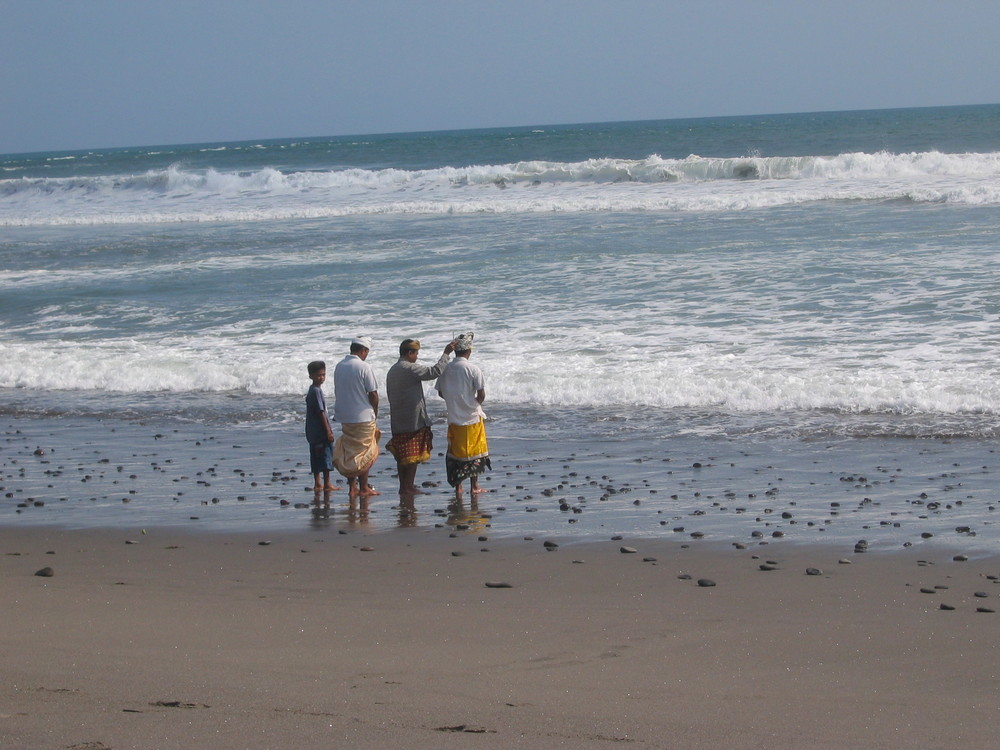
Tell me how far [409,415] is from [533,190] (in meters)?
32.4

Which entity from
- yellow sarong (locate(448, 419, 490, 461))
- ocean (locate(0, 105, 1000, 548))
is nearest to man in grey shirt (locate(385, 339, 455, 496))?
yellow sarong (locate(448, 419, 490, 461))

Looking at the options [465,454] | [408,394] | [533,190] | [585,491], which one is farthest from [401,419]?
[533,190]

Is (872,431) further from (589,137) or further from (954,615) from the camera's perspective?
(589,137)

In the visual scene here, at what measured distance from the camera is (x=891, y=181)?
33.8m

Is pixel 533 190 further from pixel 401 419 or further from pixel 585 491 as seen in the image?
pixel 585 491

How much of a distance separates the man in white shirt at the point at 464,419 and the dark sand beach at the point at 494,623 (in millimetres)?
301

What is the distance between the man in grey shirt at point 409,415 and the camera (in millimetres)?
9211

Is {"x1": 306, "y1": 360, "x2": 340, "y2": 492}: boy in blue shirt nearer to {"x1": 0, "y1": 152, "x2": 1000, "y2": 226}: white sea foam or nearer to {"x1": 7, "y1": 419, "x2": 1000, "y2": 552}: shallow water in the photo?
{"x1": 7, "y1": 419, "x2": 1000, "y2": 552}: shallow water

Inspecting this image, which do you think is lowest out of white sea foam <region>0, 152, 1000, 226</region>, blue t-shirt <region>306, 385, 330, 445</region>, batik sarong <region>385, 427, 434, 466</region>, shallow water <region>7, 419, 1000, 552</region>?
shallow water <region>7, 419, 1000, 552</region>

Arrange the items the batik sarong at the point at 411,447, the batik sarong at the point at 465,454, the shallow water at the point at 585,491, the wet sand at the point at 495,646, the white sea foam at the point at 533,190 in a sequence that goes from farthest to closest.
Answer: the white sea foam at the point at 533,190, the batik sarong at the point at 411,447, the batik sarong at the point at 465,454, the shallow water at the point at 585,491, the wet sand at the point at 495,646

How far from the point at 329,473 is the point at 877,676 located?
239 inches

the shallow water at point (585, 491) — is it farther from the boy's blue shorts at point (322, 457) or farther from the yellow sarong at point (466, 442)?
the yellow sarong at point (466, 442)

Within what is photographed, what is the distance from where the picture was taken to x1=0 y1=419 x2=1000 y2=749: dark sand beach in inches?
158

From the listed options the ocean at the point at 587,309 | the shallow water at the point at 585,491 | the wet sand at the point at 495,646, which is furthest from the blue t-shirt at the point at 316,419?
the wet sand at the point at 495,646
